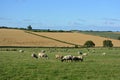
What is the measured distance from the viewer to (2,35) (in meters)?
125

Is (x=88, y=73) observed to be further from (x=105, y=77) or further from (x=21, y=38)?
(x=21, y=38)

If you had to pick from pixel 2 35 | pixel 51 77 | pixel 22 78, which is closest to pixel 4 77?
pixel 22 78

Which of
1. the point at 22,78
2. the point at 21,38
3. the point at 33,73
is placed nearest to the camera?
the point at 22,78

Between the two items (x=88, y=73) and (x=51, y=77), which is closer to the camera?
(x=51, y=77)

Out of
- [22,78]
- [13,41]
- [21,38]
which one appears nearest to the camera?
[22,78]

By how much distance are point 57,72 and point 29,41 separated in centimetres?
9198

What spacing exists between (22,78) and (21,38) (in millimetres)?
100147

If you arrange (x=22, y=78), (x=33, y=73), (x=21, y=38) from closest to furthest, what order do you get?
(x=22, y=78), (x=33, y=73), (x=21, y=38)

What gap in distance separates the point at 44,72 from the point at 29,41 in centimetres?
9209

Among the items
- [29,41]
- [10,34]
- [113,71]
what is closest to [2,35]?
[10,34]

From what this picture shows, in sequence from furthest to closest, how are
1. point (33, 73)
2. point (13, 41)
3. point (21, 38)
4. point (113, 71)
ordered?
1. point (21, 38)
2. point (13, 41)
3. point (113, 71)
4. point (33, 73)

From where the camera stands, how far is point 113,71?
87.6ft

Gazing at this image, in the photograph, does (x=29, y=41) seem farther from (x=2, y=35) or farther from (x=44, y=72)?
(x=44, y=72)

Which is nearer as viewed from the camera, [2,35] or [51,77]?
[51,77]
